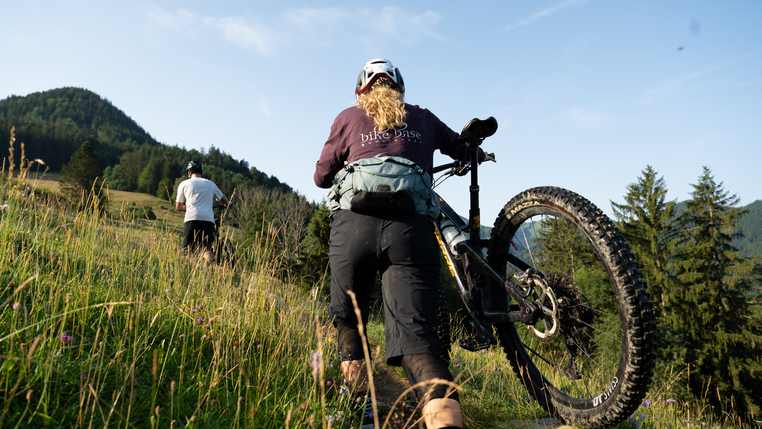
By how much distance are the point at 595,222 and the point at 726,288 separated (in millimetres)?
32807

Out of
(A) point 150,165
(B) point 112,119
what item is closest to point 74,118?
(B) point 112,119

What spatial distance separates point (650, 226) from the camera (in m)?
28.3

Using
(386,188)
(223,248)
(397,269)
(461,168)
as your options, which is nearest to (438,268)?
(397,269)

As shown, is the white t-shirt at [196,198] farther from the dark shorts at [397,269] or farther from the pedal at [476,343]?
the pedal at [476,343]

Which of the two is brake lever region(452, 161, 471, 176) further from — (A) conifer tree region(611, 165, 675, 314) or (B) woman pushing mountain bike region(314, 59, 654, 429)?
(A) conifer tree region(611, 165, 675, 314)

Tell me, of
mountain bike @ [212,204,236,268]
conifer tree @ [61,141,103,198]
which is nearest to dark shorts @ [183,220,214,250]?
mountain bike @ [212,204,236,268]

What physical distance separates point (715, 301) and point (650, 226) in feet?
21.9

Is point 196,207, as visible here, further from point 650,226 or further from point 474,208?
point 650,226

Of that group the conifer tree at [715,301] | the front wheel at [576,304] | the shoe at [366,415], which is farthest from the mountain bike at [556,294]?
the conifer tree at [715,301]

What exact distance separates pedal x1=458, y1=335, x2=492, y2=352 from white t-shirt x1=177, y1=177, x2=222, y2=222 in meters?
5.30

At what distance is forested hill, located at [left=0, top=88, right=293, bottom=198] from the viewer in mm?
75688

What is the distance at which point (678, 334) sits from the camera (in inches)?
846

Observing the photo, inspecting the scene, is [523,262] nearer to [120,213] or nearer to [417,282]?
[417,282]

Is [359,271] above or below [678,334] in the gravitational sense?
above
